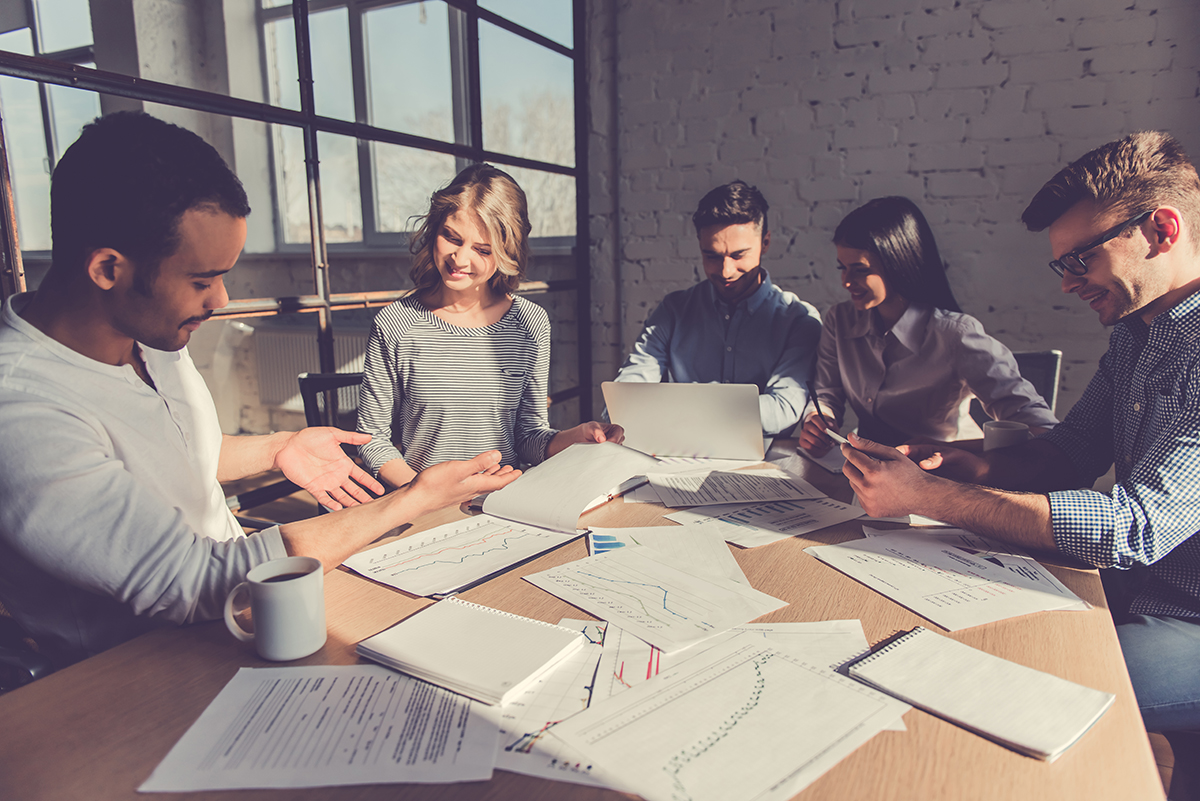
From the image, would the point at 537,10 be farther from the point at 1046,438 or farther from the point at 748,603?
the point at 748,603

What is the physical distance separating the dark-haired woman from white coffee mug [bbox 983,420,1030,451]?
346 millimetres

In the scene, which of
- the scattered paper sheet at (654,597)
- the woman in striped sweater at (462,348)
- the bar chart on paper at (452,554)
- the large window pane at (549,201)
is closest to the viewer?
the scattered paper sheet at (654,597)

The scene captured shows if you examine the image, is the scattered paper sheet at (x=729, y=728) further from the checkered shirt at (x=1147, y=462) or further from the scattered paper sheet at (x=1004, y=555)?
the checkered shirt at (x=1147, y=462)

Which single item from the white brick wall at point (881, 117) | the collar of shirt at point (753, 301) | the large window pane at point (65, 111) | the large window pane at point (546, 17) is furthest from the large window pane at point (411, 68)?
the collar of shirt at point (753, 301)

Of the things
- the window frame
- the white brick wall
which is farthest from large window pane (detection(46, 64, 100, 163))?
the white brick wall

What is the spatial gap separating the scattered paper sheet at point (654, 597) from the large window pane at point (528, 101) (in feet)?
8.65

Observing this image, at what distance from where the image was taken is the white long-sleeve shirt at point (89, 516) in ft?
2.30

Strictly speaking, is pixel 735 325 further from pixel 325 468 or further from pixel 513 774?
pixel 513 774

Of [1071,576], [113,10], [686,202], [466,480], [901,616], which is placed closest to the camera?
[901,616]

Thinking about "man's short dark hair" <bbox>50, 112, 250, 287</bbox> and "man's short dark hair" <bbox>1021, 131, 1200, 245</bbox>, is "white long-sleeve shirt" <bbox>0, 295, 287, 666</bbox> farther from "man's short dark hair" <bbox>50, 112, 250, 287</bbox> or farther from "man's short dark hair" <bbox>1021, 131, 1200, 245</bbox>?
"man's short dark hair" <bbox>1021, 131, 1200, 245</bbox>

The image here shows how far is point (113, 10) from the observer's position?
2.65 meters

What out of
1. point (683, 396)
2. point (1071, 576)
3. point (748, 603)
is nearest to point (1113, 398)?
point (1071, 576)

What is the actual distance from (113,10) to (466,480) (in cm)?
283

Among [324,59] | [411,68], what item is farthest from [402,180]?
[324,59]
